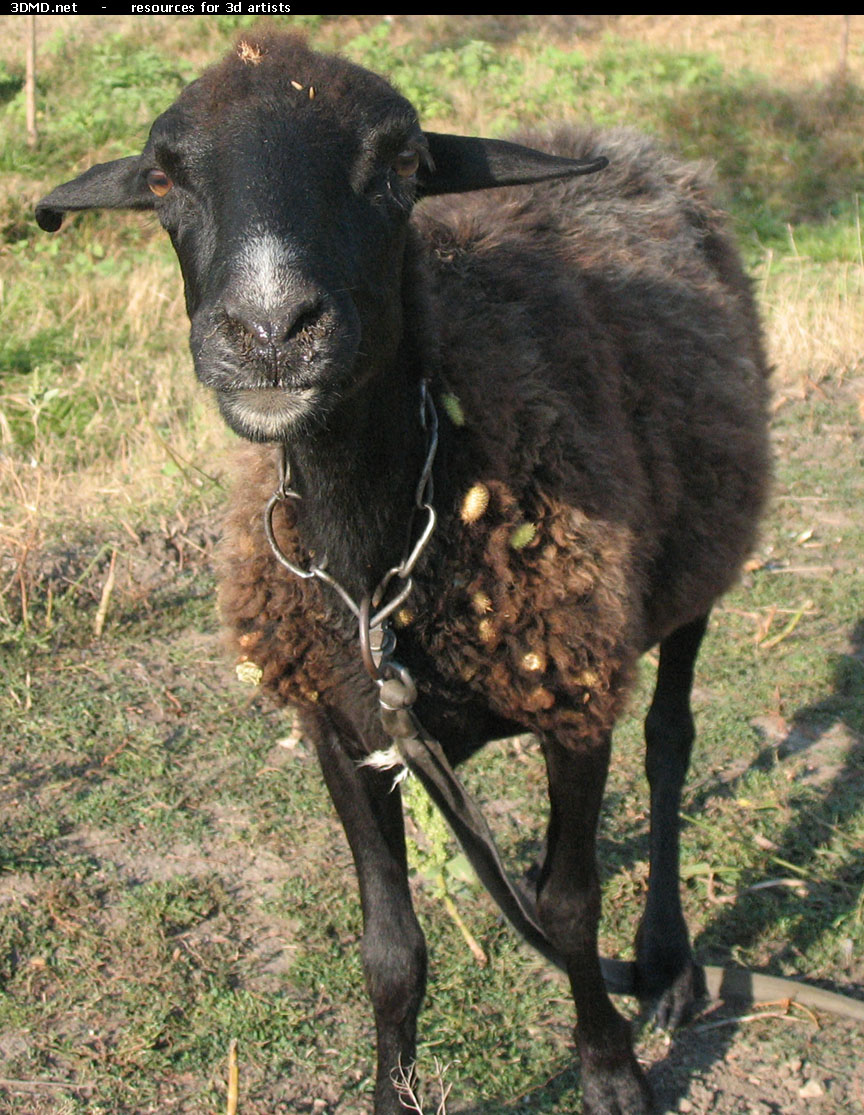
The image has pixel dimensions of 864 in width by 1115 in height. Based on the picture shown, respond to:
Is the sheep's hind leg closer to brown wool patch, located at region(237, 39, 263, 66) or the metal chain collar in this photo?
the metal chain collar

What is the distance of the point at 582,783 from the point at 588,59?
15866 mm

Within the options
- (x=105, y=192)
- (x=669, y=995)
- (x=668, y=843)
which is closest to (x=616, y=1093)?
(x=669, y=995)

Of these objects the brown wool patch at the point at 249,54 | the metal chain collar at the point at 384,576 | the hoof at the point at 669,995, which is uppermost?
the brown wool patch at the point at 249,54

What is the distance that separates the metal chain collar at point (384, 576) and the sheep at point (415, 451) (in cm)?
1

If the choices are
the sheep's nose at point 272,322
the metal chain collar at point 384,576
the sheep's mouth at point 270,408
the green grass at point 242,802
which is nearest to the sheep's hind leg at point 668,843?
the green grass at point 242,802

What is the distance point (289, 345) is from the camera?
2588mm

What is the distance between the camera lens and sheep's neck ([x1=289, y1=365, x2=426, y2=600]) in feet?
9.97

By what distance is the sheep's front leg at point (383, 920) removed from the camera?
346 cm

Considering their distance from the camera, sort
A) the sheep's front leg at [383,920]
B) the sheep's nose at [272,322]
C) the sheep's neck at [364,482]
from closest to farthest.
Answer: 1. the sheep's nose at [272,322]
2. the sheep's neck at [364,482]
3. the sheep's front leg at [383,920]

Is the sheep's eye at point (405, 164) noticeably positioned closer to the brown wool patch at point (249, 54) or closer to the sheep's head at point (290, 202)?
the sheep's head at point (290, 202)

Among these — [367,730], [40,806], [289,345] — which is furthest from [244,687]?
[289,345]

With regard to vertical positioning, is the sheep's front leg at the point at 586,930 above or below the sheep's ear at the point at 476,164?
below

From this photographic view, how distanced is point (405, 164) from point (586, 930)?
2.13 meters
